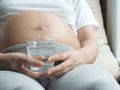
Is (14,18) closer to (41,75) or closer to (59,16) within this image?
(59,16)

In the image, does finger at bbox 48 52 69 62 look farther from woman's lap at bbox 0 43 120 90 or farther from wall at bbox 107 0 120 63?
wall at bbox 107 0 120 63

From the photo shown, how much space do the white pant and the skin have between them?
0.04 metres

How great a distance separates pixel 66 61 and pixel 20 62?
18 centimetres

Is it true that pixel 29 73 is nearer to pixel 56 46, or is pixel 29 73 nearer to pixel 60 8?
pixel 56 46

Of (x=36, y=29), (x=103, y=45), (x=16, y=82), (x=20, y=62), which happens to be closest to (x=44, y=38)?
(x=36, y=29)

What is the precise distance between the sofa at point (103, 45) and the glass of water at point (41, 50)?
1.94 feet

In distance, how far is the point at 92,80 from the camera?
101cm

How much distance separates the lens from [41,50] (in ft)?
3.67

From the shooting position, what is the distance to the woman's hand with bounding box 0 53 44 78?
1056mm

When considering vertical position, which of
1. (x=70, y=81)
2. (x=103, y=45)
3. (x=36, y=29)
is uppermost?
(x=36, y=29)

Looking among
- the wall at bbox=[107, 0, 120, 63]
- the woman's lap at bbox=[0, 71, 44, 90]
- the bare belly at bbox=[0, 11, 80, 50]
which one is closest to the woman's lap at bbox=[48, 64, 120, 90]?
the woman's lap at bbox=[0, 71, 44, 90]

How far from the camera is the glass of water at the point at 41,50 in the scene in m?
1.11

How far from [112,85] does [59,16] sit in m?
0.53

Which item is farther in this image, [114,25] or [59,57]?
[114,25]
